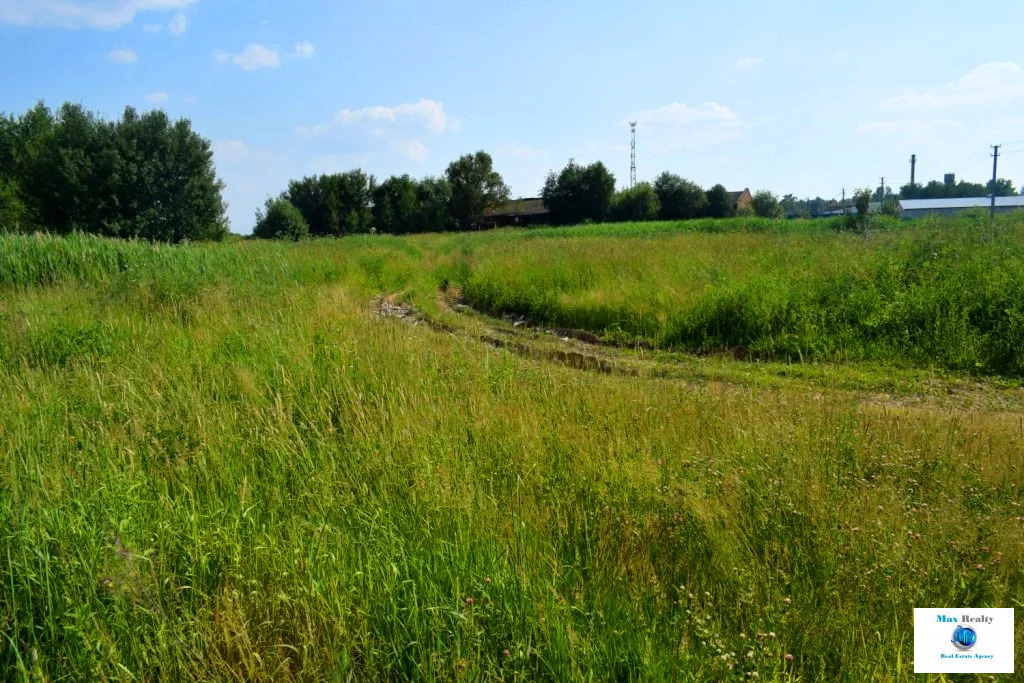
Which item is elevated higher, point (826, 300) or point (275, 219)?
point (275, 219)

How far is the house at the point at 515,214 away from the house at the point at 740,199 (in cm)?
2163

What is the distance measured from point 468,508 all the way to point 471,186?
225ft

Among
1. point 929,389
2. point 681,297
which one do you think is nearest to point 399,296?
point 681,297

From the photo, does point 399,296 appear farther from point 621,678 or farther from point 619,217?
point 619,217

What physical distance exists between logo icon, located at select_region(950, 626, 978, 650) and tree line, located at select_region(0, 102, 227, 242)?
46916mm

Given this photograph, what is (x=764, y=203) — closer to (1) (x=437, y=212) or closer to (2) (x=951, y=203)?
(2) (x=951, y=203)

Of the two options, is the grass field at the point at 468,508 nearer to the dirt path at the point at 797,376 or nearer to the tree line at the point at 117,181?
the dirt path at the point at 797,376

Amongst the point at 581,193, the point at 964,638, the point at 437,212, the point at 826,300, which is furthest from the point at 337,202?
the point at 964,638

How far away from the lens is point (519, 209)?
77438mm

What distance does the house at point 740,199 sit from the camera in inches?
2657

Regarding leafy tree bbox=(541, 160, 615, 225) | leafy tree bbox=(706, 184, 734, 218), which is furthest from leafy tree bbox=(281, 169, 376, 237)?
leafy tree bbox=(706, 184, 734, 218)

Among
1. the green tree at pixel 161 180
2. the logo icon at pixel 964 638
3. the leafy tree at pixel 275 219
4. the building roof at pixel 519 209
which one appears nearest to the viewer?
the logo icon at pixel 964 638

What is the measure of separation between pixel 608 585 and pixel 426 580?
0.88 meters

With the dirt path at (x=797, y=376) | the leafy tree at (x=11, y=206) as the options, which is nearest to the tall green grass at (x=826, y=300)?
the dirt path at (x=797, y=376)
